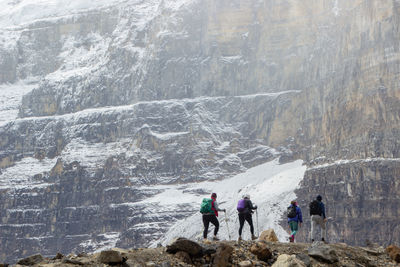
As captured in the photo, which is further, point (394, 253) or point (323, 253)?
point (394, 253)

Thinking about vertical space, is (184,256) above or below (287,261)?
above

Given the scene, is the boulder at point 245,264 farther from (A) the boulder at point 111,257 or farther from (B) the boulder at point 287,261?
(A) the boulder at point 111,257

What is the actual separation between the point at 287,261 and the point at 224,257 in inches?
92.2

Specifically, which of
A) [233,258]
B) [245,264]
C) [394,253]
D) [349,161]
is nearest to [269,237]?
[394,253]

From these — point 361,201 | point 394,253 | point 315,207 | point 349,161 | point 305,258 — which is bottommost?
point 361,201

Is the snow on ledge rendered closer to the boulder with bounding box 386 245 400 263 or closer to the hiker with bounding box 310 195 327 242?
the hiker with bounding box 310 195 327 242

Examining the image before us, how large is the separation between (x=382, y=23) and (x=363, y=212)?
5253cm

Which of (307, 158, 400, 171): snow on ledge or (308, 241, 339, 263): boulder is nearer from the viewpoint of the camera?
(308, 241, 339, 263): boulder

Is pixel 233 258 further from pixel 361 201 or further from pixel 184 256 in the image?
pixel 361 201

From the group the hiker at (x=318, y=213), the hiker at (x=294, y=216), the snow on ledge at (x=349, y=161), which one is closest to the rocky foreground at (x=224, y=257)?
the hiker at (x=318, y=213)

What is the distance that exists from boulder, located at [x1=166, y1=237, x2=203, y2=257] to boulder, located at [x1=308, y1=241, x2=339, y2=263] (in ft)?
15.3

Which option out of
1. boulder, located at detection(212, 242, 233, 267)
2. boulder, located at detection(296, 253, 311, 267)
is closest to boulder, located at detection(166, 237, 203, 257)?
boulder, located at detection(212, 242, 233, 267)

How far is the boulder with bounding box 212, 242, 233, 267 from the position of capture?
2753 cm

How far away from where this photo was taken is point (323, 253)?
1169 inches
